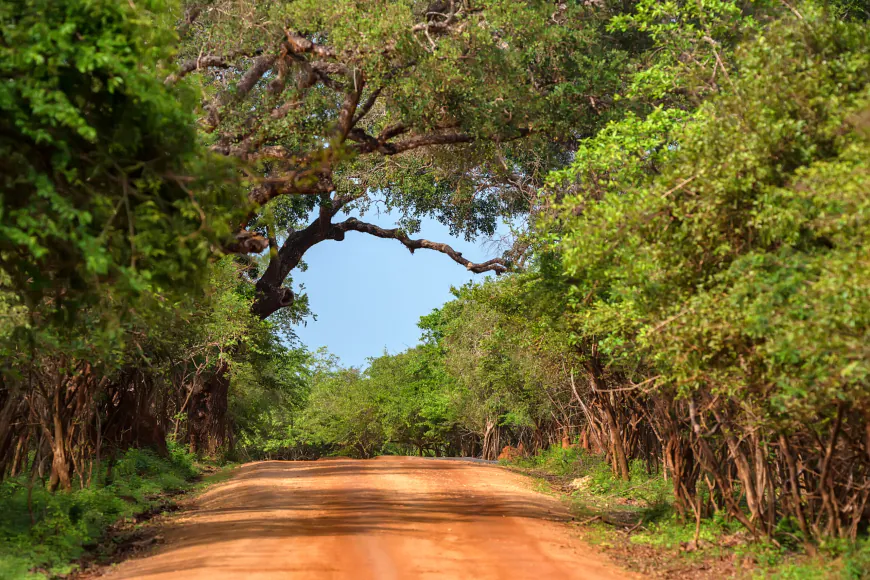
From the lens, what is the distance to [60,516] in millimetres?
14289

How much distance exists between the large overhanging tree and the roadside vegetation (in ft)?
0.25

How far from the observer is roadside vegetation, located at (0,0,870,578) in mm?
9844

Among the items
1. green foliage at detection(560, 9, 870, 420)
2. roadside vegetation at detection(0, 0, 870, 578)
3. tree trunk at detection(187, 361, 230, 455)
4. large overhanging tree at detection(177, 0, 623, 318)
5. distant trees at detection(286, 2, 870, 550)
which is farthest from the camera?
tree trunk at detection(187, 361, 230, 455)

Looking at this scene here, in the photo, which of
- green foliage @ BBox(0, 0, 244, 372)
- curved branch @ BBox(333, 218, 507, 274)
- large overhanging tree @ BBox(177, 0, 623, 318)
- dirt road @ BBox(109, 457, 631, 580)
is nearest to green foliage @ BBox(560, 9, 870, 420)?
dirt road @ BBox(109, 457, 631, 580)

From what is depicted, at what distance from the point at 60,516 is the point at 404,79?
920 cm

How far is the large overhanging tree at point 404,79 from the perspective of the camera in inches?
674

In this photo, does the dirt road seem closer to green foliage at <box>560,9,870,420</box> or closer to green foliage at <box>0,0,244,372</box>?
green foliage at <box>560,9,870,420</box>

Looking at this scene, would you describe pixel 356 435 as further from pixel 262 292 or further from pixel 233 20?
pixel 233 20

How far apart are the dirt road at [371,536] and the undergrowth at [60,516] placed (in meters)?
1.00

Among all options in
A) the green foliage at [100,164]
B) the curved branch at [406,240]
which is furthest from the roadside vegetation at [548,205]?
the curved branch at [406,240]

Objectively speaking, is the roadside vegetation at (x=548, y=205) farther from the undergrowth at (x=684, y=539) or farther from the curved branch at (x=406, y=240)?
the curved branch at (x=406, y=240)

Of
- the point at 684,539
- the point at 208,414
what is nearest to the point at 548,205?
the point at 684,539

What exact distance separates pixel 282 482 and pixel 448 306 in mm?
35082

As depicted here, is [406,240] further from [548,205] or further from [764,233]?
[764,233]
